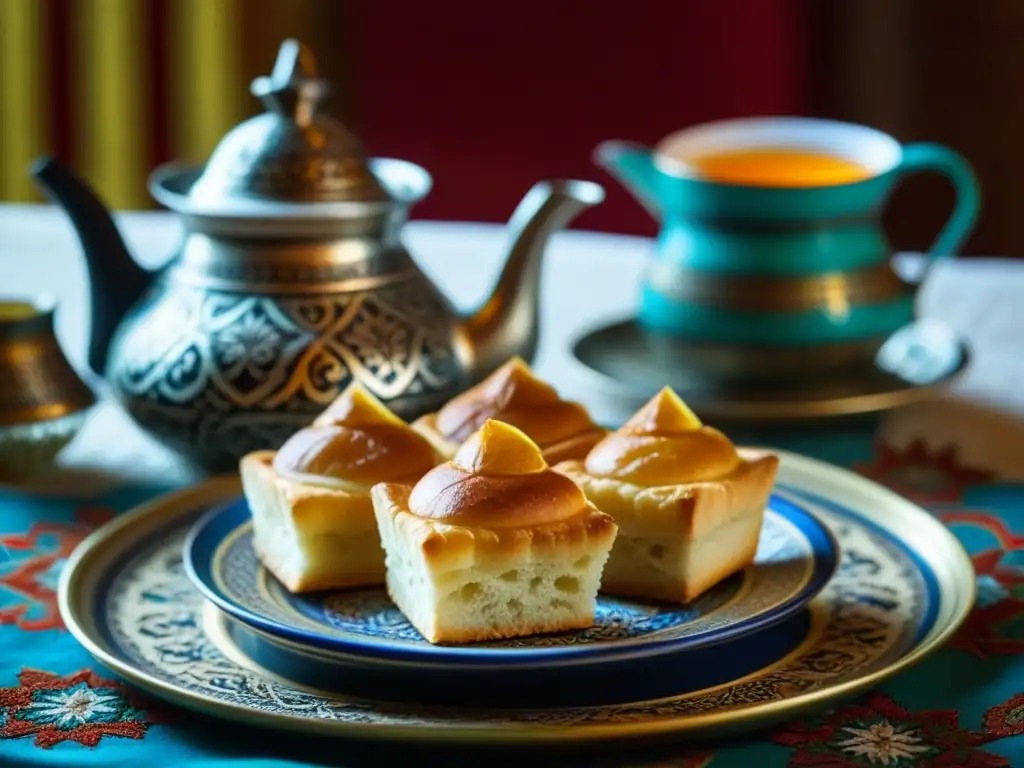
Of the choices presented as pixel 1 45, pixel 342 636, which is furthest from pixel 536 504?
pixel 1 45

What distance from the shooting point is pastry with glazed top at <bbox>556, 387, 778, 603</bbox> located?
32.0 inches

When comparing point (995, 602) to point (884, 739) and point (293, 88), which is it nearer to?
point (884, 739)

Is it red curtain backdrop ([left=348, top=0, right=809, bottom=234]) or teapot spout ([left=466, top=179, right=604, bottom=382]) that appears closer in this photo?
teapot spout ([left=466, top=179, right=604, bottom=382])

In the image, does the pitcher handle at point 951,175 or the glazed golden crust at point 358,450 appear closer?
the glazed golden crust at point 358,450

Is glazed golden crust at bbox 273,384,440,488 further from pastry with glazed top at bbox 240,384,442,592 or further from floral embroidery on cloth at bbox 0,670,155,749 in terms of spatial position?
floral embroidery on cloth at bbox 0,670,155,749

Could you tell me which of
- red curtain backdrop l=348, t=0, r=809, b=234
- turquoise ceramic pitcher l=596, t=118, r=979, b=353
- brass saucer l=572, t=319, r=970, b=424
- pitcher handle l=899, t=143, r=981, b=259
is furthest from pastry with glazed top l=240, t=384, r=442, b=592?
red curtain backdrop l=348, t=0, r=809, b=234

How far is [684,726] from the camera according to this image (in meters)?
0.65

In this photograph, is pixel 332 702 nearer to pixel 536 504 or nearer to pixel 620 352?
pixel 536 504

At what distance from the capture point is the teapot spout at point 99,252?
115 centimetres

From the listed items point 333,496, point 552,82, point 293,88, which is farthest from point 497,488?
point 552,82

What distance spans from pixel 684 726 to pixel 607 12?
8.00 feet

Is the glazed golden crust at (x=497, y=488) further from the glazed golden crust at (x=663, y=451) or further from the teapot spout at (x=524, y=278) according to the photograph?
the teapot spout at (x=524, y=278)

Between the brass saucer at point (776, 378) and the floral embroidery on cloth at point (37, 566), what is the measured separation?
0.45 meters

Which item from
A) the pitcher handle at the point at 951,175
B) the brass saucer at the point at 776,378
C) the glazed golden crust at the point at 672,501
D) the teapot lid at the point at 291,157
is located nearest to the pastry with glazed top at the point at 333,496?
the glazed golden crust at the point at 672,501
